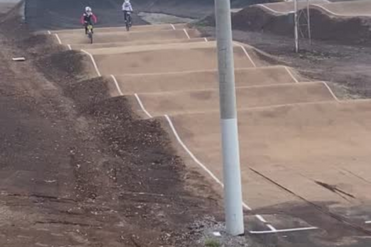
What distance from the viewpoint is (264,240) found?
35.9 feet

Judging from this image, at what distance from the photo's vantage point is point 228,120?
10.7m

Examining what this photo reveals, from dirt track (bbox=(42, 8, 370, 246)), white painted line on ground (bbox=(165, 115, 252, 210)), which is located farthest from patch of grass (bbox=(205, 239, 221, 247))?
white painted line on ground (bbox=(165, 115, 252, 210))

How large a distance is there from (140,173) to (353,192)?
407 cm

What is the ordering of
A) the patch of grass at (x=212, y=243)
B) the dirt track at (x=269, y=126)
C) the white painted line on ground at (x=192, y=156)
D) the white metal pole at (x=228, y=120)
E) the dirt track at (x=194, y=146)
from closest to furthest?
the patch of grass at (x=212, y=243) → the white metal pole at (x=228, y=120) → the dirt track at (x=194, y=146) → the dirt track at (x=269, y=126) → the white painted line on ground at (x=192, y=156)

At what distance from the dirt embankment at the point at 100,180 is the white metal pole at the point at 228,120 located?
0.73 meters

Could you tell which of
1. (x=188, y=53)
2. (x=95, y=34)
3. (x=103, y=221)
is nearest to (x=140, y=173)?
(x=103, y=221)

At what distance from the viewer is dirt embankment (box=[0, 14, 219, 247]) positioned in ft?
36.1

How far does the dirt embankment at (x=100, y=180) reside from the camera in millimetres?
10992

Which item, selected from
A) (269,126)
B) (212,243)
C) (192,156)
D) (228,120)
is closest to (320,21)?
(269,126)

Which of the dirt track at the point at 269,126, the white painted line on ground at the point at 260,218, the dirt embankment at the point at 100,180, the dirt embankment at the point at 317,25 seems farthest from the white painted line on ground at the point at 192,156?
the dirt embankment at the point at 317,25

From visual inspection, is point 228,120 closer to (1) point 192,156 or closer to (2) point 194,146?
(1) point 192,156

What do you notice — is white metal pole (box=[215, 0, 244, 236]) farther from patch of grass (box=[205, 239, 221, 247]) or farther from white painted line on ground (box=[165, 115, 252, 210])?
white painted line on ground (box=[165, 115, 252, 210])

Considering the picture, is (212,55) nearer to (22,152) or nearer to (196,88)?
(196,88)

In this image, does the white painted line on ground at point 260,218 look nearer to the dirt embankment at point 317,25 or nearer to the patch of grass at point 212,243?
the patch of grass at point 212,243
